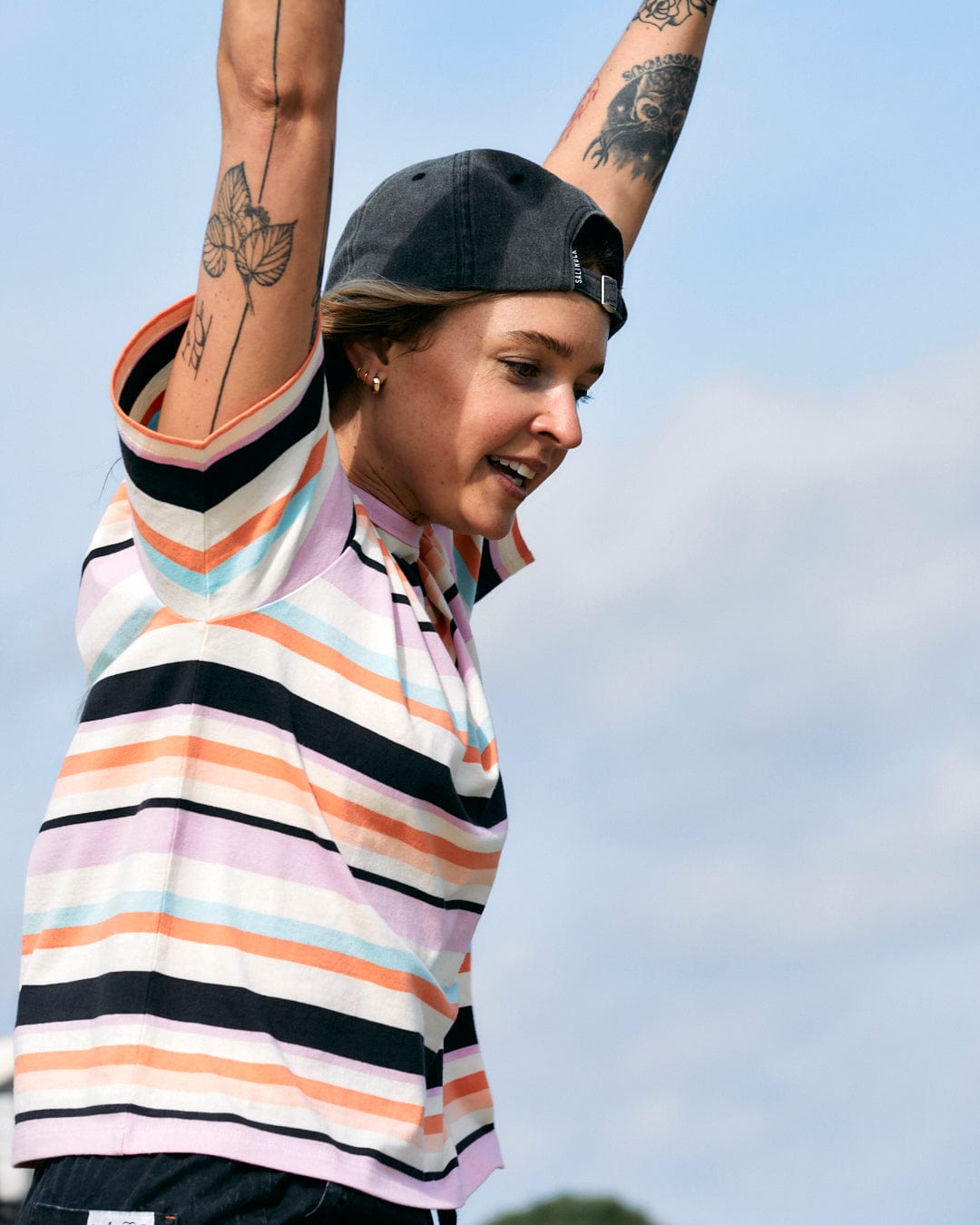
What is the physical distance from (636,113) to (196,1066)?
2729 millimetres

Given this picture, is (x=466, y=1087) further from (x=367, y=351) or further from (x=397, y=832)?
(x=367, y=351)

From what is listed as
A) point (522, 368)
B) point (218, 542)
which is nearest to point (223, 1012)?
point (218, 542)

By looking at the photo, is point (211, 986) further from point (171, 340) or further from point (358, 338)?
point (358, 338)

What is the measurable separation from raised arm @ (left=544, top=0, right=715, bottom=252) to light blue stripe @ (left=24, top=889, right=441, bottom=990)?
84.1 inches

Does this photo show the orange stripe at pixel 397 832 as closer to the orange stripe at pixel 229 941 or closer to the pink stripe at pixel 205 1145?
the orange stripe at pixel 229 941

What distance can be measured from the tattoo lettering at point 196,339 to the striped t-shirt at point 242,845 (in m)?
0.12

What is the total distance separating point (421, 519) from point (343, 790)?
784 mm

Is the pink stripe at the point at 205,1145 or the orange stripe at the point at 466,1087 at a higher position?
the pink stripe at the point at 205,1145

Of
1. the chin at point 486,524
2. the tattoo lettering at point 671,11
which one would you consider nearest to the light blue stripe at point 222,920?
the chin at point 486,524

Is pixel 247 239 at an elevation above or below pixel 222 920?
above

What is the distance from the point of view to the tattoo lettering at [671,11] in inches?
Result: 177

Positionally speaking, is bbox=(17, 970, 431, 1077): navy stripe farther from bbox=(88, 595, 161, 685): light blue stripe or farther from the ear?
the ear

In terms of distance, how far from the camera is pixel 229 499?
2783 mm

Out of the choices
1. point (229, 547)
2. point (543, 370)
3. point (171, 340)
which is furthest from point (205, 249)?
point (543, 370)
